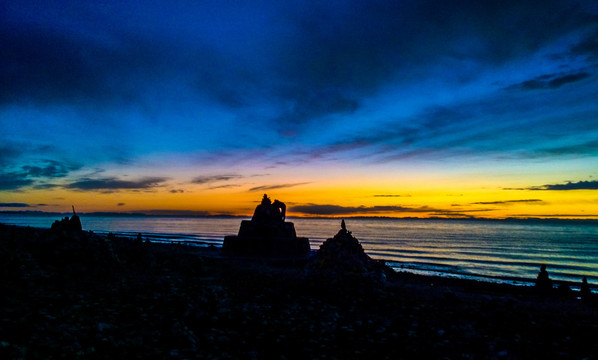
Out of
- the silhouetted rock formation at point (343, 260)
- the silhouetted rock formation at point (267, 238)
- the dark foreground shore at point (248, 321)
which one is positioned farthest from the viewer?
the silhouetted rock formation at point (267, 238)

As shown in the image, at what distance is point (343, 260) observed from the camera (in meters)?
15.8

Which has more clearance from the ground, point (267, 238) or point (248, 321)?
point (248, 321)

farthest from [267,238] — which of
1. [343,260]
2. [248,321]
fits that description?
[248,321]

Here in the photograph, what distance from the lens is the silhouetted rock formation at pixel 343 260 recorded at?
15188 millimetres

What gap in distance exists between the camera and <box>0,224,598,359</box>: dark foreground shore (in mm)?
6855

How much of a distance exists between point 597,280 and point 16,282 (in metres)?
52.5

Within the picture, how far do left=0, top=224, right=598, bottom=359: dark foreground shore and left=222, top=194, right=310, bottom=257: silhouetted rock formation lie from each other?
26.8 m

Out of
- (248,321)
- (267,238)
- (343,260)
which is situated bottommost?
(267,238)

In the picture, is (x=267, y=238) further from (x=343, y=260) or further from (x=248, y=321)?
(x=248, y=321)

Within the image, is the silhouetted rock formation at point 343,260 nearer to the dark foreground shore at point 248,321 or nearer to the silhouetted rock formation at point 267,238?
the dark foreground shore at point 248,321

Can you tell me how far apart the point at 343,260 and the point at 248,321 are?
7.45m

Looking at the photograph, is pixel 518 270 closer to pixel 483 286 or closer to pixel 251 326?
pixel 483 286

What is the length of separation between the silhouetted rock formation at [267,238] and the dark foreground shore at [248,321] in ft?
87.8

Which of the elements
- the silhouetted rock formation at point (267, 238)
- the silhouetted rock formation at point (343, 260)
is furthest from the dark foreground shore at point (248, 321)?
the silhouetted rock formation at point (267, 238)
